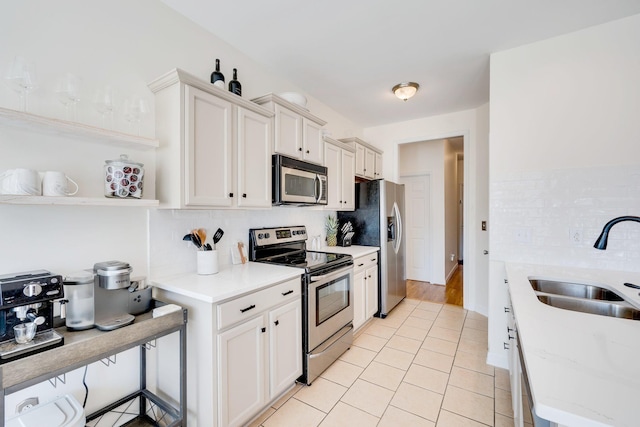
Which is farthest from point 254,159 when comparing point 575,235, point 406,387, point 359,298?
point 575,235

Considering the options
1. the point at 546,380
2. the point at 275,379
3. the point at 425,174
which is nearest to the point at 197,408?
the point at 275,379

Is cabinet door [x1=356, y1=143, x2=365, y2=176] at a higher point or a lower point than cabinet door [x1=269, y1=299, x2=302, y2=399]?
higher

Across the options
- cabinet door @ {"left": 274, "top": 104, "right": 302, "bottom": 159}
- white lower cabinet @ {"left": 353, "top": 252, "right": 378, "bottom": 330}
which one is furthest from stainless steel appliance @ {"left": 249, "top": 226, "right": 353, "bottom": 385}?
cabinet door @ {"left": 274, "top": 104, "right": 302, "bottom": 159}

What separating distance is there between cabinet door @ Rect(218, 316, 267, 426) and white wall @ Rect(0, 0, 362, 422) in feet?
2.11

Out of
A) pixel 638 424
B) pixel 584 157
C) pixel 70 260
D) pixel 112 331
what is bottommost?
pixel 112 331

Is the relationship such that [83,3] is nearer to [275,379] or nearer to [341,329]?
[275,379]

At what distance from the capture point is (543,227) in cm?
220

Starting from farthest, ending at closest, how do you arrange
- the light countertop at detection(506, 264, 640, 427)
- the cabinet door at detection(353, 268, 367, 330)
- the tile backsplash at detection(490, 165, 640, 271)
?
1. the cabinet door at detection(353, 268, 367, 330)
2. the tile backsplash at detection(490, 165, 640, 271)
3. the light countertop at detection(506, 264, 640, 427)

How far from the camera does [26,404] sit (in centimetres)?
130

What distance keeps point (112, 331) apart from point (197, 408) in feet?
2.33

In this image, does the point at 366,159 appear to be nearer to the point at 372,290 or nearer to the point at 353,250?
the point at 353,250

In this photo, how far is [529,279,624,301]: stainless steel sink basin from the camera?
5.44ft

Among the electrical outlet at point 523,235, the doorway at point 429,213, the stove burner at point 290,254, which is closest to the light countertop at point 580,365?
the electrical outlet at point 523,235

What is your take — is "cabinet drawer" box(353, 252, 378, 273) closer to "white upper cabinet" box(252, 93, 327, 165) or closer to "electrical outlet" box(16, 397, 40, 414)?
"white upper cabinet" box(252, 93, 327, 165)
